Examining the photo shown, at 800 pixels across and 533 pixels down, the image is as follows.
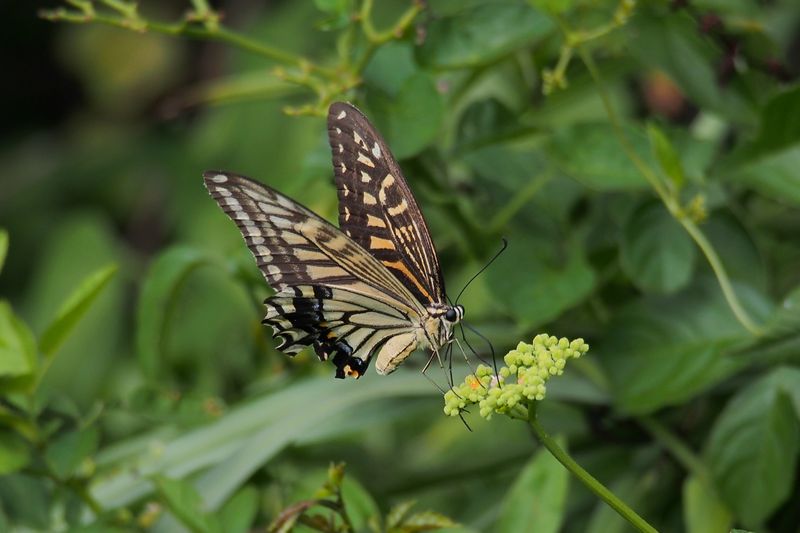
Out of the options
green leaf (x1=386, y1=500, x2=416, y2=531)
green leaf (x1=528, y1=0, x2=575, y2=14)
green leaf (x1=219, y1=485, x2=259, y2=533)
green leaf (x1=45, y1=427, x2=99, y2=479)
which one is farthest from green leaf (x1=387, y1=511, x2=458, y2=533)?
green leaf (x1=528, y1=0, x2=575, y2=14)

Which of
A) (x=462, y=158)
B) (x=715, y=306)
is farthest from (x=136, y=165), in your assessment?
(x=715, y=306)

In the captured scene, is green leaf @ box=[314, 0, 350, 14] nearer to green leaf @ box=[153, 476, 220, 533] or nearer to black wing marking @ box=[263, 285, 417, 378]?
black wing marking @ box=[263, 285, 417, 378]

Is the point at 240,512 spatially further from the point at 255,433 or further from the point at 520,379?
the point at 520,379

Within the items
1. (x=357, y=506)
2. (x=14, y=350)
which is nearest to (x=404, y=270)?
(x=357, y=506)

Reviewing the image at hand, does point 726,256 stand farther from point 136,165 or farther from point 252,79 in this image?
point 136,165

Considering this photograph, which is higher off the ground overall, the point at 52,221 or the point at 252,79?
the point at 252,79

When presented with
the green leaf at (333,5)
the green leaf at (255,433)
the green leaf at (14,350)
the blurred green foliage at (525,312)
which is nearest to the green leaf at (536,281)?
the blurred green foliage at (525,312)

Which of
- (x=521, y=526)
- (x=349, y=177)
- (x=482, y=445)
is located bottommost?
(x=482, y=445)
